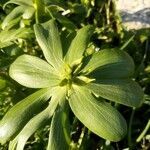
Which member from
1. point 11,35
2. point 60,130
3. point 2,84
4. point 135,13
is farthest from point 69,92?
point 135,13

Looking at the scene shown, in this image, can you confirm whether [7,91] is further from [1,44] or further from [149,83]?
[149,83]

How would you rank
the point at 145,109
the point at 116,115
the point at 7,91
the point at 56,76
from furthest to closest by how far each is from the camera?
the point at 145,109
the point at 7,91
the point at 56,76
the point at 116,115

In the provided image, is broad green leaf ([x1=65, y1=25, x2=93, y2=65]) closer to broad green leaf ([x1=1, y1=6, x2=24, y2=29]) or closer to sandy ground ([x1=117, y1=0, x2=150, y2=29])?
broad green leaf ([x1=1, y1=6, x2=24, y2=29])

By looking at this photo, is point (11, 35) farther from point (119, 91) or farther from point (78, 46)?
point (119, 91)

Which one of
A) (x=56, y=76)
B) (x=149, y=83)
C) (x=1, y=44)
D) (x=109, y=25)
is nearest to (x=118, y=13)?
(x=109, y=25)

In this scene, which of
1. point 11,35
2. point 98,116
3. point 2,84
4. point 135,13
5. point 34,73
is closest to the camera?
point 98,116

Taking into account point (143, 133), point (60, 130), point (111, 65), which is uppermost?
point (111, 65)

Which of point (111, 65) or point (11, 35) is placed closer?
point (111, 65)
